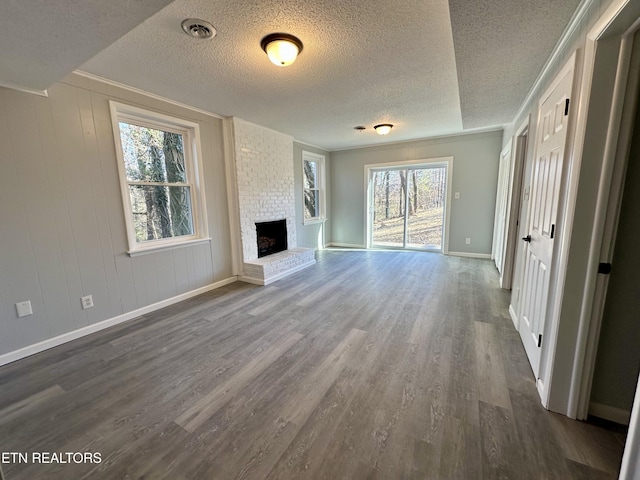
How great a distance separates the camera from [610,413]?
1460mm

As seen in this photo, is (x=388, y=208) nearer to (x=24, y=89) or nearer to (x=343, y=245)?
(x=343, y=245)

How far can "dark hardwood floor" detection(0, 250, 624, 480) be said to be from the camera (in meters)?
1.28

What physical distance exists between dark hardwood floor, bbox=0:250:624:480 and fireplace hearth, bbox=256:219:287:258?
68.9 inches

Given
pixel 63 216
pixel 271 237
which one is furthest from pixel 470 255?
pixel 63 216

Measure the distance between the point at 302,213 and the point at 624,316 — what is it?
4905 mm

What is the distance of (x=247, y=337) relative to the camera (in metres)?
2.45

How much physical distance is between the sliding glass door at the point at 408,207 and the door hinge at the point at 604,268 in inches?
168

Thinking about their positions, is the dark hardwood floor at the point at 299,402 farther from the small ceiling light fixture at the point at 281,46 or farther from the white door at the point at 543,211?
the small ceiling light fixture at the point at 281,46

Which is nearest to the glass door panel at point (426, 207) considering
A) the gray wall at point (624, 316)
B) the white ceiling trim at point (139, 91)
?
the white ceiling trim at point (139, 91)

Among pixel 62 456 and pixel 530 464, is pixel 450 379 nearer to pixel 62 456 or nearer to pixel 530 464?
pixel 530 464

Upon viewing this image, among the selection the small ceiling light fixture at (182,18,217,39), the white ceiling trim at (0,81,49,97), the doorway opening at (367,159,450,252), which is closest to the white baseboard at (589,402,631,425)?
the small ceiling light fixture at (182,18,217,39)

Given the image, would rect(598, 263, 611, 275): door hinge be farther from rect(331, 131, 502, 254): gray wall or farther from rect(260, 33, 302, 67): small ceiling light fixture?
rect(331, 131, 502, 254): gray wall

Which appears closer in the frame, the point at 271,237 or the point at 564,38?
the point at 564,38

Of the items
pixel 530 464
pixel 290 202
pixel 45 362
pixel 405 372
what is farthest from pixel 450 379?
pixel 290 202
